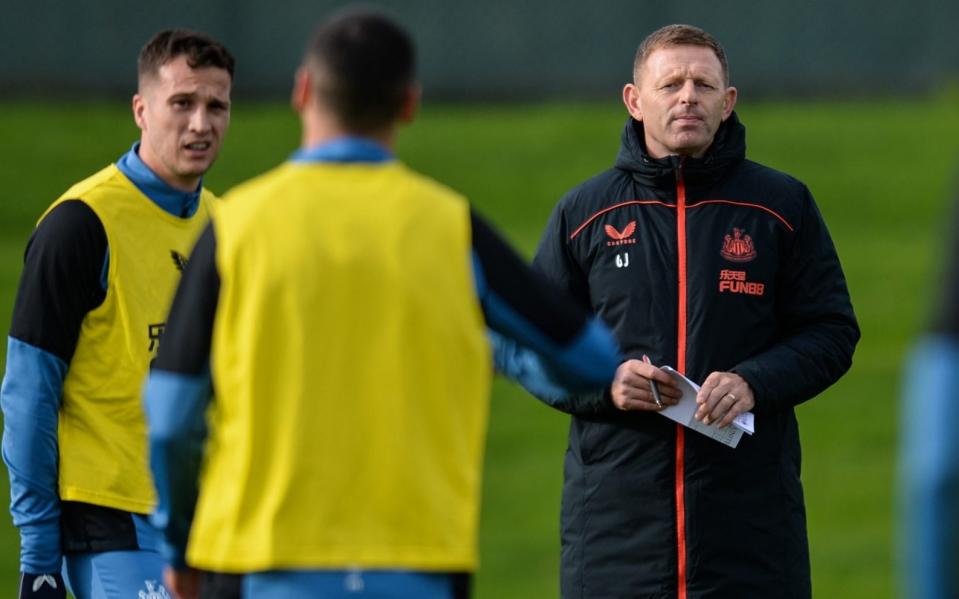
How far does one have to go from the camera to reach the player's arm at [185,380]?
3801 millimetres

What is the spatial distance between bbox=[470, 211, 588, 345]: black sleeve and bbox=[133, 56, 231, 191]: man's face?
170cm

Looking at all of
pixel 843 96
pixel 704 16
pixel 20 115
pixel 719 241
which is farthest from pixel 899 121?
pixel 719 241

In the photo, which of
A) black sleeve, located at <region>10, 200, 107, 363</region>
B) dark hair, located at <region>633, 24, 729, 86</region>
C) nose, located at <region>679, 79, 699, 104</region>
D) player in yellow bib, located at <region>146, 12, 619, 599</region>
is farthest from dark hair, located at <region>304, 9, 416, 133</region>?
dark hair, located at <region>633, 24, 729, 86</region>

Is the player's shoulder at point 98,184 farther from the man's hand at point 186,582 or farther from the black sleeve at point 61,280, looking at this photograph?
the man's hand at point 186,582

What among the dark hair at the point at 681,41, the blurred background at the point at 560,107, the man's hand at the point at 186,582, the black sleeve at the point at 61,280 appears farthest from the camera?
the blurred background at the point at 560,107

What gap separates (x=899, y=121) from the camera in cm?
2402

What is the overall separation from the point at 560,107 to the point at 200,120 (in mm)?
18356

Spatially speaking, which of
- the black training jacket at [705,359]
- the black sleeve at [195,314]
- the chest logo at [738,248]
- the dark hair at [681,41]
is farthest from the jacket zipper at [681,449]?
the black sleeve at [195,314]

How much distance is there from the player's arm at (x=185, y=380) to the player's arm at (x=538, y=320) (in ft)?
1.76

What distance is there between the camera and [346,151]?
3.84 m

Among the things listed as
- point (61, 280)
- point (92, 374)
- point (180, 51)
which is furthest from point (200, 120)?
point (92, 374)

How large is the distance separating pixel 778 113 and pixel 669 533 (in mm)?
18376

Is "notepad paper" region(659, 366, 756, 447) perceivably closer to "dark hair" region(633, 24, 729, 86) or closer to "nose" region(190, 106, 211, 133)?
"dark hair" region(633, 24, 729, 86)

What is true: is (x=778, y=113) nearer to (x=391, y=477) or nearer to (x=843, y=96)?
(x=843, y=96)
